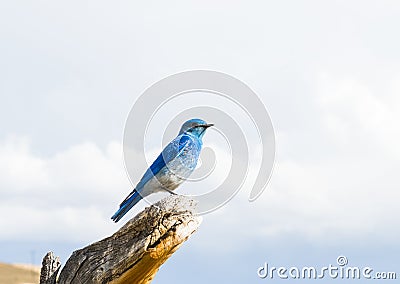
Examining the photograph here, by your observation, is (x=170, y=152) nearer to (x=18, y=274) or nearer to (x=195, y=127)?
(x=195, y=127)

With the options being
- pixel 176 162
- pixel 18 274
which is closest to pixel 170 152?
pixel 176 162

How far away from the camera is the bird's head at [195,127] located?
23.6 feet

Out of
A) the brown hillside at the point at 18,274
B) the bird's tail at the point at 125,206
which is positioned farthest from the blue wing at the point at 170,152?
the brown hillside at the point at 18,274

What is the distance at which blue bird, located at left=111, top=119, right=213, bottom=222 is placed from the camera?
6.96 meters

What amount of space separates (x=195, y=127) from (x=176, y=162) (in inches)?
16.6

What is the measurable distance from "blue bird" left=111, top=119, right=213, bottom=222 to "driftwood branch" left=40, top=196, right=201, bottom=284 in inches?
29.0

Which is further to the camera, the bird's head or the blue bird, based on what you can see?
the bird's head

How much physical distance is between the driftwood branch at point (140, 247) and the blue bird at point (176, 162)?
2.42 feet

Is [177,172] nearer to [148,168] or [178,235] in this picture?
[148,168]

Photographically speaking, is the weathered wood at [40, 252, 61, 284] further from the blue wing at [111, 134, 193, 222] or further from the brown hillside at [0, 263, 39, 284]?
the brown hillside at [0, 263, 39, 284]

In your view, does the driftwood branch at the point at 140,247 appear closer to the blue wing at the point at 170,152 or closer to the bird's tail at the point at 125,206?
the bird's tail at the point at 125,206

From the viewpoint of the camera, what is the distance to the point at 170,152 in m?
7.14

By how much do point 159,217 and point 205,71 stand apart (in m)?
1.59

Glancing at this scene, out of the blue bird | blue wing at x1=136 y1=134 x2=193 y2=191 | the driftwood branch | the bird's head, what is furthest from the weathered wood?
the bird's head
